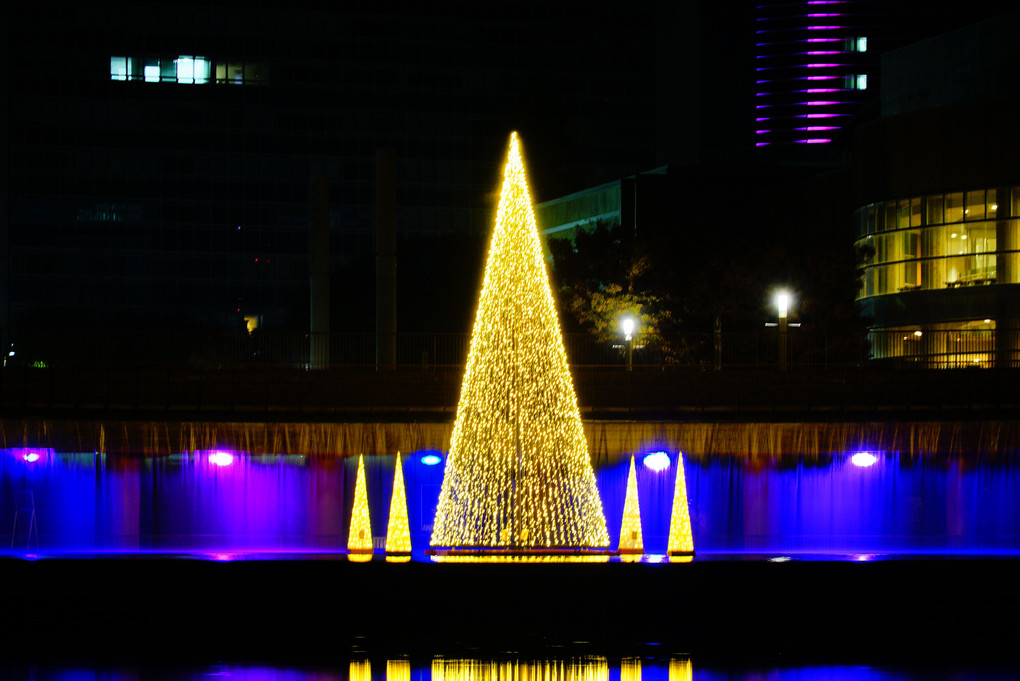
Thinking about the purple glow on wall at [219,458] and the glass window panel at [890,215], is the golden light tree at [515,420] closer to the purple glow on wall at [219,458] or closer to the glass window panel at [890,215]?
the purple glow on wall at [219,458]

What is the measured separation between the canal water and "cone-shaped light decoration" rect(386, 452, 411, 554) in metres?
9.87

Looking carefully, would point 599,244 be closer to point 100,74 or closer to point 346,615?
point 346,615

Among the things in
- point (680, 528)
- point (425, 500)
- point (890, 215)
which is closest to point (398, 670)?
point (680, 528)

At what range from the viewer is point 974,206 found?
51219mm

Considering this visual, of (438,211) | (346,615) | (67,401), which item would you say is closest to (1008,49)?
(67,401)

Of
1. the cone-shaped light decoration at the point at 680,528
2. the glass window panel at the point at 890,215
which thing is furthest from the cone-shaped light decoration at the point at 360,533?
the glass window panel at the point at 890,215

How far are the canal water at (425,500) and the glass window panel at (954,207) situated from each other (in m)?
16.4

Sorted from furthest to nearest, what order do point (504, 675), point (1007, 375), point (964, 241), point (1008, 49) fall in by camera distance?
point (1008, 49)
point (964, 241)
point (1007, 375)
point (504, 675)

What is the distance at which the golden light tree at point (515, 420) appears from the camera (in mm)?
21938

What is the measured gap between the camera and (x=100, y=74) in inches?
4109

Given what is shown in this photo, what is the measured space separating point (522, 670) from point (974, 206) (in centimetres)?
3747

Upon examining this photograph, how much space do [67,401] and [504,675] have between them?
2746 cm

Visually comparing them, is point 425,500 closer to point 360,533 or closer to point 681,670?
point 360,533

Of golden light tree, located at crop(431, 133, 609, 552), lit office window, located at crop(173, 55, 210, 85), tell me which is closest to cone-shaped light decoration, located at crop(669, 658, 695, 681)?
golden light tree, located at crop(431, 133, 609, 552)
